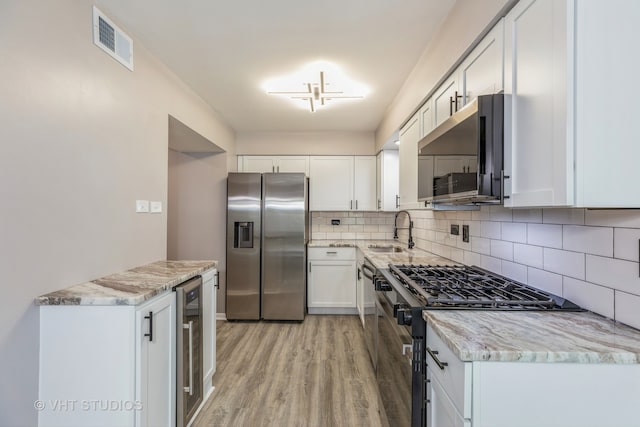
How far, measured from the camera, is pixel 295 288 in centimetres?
375

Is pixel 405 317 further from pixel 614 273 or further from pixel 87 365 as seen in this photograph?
pixel 87 365

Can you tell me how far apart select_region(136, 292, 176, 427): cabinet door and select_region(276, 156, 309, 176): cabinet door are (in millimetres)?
2854

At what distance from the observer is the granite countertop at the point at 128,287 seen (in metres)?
1.33

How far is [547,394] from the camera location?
0.88 metres

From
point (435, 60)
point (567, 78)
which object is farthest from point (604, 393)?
point (435, 60)

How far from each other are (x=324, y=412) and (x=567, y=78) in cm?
222

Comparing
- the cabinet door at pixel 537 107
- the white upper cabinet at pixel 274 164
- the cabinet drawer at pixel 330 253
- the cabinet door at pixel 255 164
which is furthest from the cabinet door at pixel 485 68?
the cabinet door at pixel 255 164

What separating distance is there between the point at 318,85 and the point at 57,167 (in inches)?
74.9

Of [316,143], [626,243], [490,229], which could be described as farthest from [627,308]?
[316,143]

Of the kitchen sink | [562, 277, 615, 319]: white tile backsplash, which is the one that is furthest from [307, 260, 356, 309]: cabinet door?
[562, 277, 615, 319]: white tile backsplash

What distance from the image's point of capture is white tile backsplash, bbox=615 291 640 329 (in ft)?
3.27

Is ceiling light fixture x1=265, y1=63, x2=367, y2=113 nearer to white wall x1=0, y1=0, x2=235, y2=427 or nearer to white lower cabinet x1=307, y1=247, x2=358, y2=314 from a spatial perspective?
white wall x1=0, y1=0, x2=235, y2=427

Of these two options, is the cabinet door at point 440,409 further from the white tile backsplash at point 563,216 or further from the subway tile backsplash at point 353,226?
the subway tile backsplash at point 353,226

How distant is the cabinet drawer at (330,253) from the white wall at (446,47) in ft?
5.68
